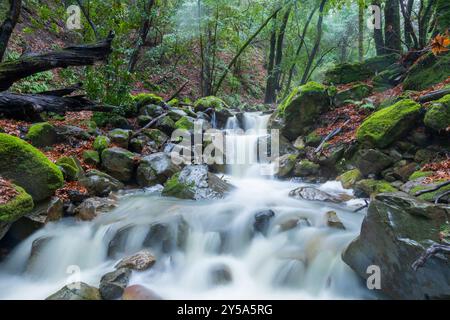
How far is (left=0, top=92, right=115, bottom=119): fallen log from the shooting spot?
7805mm

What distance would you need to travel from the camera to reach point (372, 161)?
7199mm

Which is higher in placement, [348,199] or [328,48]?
[328,48]

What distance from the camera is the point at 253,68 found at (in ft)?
84.7

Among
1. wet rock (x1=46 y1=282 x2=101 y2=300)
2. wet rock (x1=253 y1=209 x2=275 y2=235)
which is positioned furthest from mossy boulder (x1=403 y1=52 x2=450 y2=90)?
wet rock (x1=46 y1=282 x2=101 y2=300)

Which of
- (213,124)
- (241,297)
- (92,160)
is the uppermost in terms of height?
(213,124)

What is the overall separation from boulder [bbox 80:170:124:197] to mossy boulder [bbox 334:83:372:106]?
7.28 m

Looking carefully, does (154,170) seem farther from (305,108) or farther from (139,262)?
(305,108)

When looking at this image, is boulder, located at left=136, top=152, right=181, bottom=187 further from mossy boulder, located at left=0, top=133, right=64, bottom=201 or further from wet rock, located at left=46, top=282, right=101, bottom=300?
wet rock, located at left=46, top=282, right=101, bottom=300

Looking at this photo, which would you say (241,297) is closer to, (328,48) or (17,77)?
(17,77)

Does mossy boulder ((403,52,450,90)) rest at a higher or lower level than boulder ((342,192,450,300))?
higher

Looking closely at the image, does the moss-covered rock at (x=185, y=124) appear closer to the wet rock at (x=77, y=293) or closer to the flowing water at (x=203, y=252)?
the flowing water at (x=203, y=252)

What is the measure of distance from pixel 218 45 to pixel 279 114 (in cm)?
778
